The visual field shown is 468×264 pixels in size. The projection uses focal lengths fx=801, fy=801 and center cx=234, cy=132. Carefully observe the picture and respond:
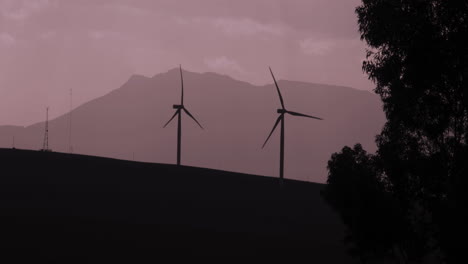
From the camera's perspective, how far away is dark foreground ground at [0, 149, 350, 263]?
79562mm

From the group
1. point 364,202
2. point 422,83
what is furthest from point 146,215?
point 422,83

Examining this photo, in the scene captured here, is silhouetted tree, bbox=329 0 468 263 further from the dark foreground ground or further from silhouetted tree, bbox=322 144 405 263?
the dark foreground ground

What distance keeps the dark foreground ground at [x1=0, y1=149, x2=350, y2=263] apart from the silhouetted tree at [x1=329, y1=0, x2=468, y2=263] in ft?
108

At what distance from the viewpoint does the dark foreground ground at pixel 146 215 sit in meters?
79.6

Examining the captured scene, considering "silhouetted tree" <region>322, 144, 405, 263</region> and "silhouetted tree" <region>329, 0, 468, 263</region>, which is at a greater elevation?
"silhouetted tree" <region>329, 0, 468, 263</region>

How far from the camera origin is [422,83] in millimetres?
47594

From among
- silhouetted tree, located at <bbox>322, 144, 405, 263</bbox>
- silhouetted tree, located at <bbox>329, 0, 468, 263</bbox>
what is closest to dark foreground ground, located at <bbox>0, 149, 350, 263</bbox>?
silhouetted tree, located at <bbox>322, 144, 405, 263</bbox>

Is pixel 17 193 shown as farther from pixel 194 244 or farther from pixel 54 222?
pixel 194 244

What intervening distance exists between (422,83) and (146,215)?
179 ft

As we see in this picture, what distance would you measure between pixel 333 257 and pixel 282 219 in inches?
788

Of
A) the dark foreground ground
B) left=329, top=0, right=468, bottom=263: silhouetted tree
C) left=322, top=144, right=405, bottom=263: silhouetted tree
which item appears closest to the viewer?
left=329, top=0, right=468, bottom=263: silhouetted tree

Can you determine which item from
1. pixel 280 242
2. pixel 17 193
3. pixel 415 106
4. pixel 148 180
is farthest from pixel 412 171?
pixel 148 180

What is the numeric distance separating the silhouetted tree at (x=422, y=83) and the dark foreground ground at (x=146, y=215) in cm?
3305

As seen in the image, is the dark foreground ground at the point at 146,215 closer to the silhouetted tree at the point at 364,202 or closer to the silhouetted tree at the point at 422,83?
the silhouetted tree at the point at 364,202
